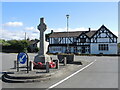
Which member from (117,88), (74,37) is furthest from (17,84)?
(74,37)

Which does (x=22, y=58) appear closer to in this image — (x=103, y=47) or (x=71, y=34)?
(x=103, y=47)

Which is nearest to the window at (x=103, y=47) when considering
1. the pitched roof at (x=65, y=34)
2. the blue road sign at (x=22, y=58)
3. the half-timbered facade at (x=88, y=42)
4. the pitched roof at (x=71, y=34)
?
the half-timbered facade at (x=88, y=42)

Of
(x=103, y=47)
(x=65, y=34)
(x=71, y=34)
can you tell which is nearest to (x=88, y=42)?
(x=103, y=47)

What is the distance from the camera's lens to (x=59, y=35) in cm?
6794

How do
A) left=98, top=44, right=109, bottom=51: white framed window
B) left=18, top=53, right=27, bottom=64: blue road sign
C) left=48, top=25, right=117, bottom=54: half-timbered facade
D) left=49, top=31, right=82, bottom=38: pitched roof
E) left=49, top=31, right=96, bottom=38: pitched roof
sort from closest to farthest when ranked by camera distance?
left=18, top=53, right=27, bottom=64: blue road sign < left=48, top=25, right=117, bottom=54: half-timbered facade < left=98, top=44, right=109, bottom=51: white framed window < left=49, top=31, right=96, bottom=38: pitched roof < left=49, top=31, right=82, bottom=38: pitched roof

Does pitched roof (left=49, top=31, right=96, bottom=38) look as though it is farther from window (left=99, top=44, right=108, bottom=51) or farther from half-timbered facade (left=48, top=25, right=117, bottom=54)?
window (left=99, top=44, right=108, bottom=51)

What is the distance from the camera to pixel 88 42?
61094 millimetres

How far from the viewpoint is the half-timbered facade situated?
191 ft

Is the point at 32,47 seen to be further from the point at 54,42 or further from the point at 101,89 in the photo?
the point at 101,89

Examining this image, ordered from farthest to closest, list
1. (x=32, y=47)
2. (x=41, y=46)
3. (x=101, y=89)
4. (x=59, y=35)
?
(x=32, y=47) < (x=59, y=35) < (x=41, y=46) < (x=101, y=89)

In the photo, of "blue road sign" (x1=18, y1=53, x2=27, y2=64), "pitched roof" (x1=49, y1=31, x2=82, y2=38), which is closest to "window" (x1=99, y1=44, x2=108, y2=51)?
"pitched roof" (x1=49, y1=31, x2=82, y2=38)

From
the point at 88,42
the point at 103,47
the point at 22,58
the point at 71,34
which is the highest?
the point at 71,34

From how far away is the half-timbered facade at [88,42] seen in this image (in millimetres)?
58344

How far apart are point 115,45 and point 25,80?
4996 cm
